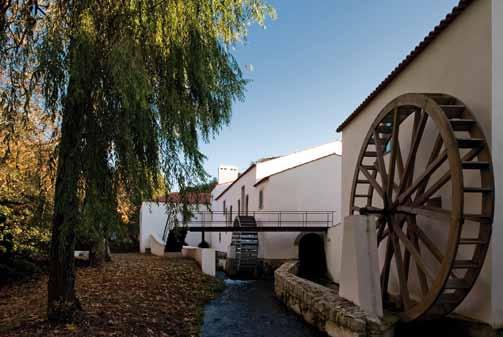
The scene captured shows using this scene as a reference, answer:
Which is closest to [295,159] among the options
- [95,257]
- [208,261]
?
[208,261]

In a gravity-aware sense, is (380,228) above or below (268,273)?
above

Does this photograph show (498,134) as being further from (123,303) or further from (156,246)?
(156,246)

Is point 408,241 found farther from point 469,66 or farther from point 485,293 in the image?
point 469,66

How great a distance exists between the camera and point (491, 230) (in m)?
→ 5.18

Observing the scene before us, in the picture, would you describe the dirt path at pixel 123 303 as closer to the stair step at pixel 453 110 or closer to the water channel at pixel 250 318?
the water channel at pixel 250 318

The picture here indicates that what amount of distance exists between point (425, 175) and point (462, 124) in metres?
0.98

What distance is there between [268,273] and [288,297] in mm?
7627

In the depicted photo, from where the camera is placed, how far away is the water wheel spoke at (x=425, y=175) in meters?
5.91

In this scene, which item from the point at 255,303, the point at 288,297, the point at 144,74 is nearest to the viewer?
the point at 144,74

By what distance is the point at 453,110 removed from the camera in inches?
230

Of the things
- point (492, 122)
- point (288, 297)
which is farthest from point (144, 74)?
point (288, 297)

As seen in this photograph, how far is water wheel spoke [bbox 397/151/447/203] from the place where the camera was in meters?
5.91

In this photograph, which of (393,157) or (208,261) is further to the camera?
(208,261)

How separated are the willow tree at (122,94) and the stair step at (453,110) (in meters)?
2.85
